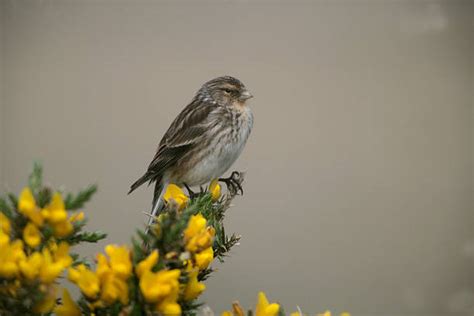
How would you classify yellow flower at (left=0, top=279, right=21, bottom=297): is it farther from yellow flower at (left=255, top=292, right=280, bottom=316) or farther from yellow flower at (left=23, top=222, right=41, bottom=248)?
yellow flower at (left=255, top=292, right=280, bottom=316)

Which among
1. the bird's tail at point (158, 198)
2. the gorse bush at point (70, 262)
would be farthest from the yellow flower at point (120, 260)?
the bird's tail at point (158, 198)

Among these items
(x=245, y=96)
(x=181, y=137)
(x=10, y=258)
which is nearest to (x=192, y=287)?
(x=10, y=258)

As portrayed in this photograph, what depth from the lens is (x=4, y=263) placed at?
74 centimetres

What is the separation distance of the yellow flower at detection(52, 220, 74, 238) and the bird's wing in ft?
7.97

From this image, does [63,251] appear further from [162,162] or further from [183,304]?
[162,162]

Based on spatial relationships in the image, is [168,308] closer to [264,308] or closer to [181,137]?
[264,308]

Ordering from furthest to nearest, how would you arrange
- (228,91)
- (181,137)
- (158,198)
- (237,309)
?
(228,91)
(181,137)
(158,198)
(237,309)

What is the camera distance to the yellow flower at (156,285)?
0.75 metres

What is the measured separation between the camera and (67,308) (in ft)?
2.76

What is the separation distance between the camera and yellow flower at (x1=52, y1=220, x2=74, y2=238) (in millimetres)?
775

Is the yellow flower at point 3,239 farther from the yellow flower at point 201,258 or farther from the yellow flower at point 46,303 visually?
the yellow flower at point 201,258

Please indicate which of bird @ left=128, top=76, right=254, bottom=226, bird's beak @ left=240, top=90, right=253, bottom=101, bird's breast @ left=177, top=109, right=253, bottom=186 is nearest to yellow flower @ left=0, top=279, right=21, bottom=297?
bird @ left=128, top=76, right=254, bottom=226

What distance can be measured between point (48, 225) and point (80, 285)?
93 mm

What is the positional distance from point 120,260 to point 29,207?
14cm
